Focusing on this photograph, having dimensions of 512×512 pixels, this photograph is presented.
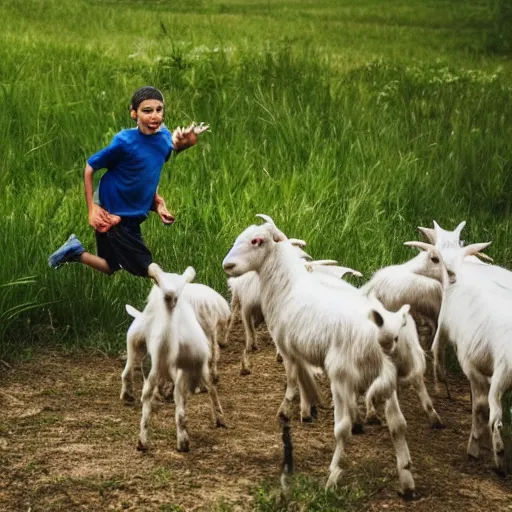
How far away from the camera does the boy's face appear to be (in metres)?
6.10

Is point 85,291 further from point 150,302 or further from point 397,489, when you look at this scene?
point 397,489

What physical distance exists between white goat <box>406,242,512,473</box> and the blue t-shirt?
5.64 feet

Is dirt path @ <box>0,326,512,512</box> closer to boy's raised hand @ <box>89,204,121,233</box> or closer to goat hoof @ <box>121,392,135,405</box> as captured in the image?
goat hoof @ <box>121,392,135,405</box>

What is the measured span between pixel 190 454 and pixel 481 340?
1468mm

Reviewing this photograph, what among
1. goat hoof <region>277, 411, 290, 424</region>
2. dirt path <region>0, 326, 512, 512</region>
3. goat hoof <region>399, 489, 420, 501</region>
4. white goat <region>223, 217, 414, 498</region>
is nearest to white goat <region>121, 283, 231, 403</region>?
dirt path <region>0, 326, 512, 512</region>

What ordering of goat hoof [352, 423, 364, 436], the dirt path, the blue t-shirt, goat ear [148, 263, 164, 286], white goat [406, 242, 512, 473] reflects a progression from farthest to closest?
the blue t-shirt → goat hoof [352, 423, 364, 436] → goat ear [148, 263, 164, 286] → white goat [406, 242, 512, 473] → the dirt path

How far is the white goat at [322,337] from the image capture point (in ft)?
15.9

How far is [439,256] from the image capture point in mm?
6395

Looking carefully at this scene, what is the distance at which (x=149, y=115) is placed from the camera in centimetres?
612

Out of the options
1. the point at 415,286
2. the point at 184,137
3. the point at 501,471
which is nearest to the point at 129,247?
the point at 184,137

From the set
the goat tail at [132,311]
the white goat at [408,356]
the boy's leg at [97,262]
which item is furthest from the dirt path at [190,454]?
the boy's leg at [97,262]

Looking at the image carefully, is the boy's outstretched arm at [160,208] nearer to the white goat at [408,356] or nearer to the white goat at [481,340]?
the white goat at [408,356]

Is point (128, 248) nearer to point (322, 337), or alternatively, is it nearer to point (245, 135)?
point (322, 337)

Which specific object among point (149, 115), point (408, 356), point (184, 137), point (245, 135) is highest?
point (149, 115)
